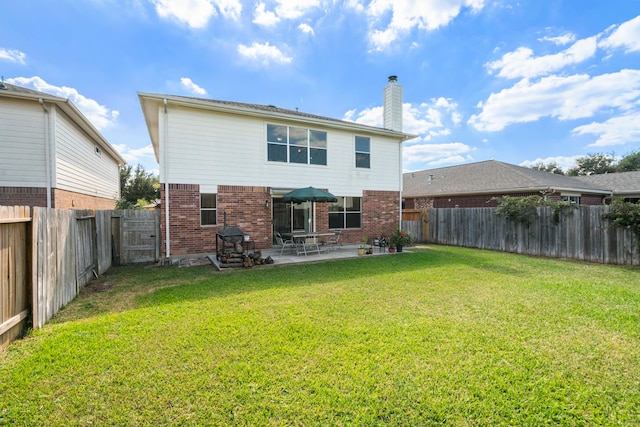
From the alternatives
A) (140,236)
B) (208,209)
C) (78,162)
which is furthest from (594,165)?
(78,162)

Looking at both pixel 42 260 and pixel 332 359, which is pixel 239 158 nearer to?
pixel 42 260

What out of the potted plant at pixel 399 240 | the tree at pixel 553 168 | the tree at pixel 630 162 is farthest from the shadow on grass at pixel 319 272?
the tree at pixel 553 168

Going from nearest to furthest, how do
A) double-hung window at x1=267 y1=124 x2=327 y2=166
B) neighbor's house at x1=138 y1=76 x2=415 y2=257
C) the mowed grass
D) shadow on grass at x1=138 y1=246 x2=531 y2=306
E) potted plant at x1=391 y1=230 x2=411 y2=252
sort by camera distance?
the mowed grass, shadow on grass at x1=138 y1=246 x2=531 y2=306, neighbor's house at x1=138 y1=76 x2=415 y2=257, double-hung window at x1=267 y1=124 x2=327 y2=166, potted plant at x1=391 y1=230 x2=411 y2=252

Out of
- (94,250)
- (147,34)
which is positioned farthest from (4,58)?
(94,250)

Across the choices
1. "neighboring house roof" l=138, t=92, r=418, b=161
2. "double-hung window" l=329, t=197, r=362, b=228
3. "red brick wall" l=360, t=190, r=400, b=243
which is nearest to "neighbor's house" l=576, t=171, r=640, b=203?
"red brick wall" l=360, t=190, r=400, b=243

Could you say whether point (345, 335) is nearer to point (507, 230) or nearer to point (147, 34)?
point (507, 230)

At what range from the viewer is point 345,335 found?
365 centimetres

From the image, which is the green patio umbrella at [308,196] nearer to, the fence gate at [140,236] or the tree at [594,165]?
the fence gate at [140,236]

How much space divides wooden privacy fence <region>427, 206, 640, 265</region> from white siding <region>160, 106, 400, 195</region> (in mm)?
5103

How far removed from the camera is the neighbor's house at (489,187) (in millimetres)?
15492

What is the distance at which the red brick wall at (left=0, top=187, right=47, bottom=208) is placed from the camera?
327 inches

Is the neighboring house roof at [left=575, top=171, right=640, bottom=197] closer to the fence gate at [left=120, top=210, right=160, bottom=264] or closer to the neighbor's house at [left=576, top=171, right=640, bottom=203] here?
the neighbor's house at [left=576, top=171, right=640, bottom=203]

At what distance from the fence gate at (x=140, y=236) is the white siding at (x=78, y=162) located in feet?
8.06

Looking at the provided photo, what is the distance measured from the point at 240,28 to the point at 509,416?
12.9 m
